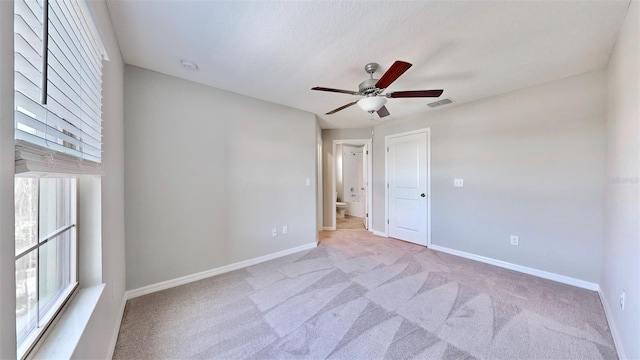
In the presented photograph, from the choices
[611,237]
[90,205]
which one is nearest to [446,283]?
[611,237]

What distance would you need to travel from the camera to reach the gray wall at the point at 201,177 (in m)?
2.24

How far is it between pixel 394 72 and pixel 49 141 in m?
1.90

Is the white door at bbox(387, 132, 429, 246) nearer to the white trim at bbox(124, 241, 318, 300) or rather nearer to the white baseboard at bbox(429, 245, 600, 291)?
the white baseboard at bbox(429, 245, 600, 291)

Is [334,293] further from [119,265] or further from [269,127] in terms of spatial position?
[269,127]

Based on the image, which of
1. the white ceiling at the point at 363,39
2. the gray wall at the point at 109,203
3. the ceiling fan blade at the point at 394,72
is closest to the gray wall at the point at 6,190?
the gray wall at the point at 109,203

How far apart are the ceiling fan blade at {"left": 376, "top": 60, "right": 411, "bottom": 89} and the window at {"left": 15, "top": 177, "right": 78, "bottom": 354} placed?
1.98 meters

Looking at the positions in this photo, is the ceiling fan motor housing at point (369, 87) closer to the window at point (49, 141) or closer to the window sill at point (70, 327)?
the window at point (49, 141)

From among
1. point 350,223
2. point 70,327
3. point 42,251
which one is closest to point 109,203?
point 42,251

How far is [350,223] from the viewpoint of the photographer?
5586mm

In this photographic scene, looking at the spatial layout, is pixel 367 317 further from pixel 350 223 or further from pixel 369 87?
pixel 350 223

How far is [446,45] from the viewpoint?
187 centimetres

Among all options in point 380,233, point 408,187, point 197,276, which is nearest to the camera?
point 197,276

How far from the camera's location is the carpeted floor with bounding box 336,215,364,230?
5.16m

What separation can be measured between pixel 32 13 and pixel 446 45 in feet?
7.78
